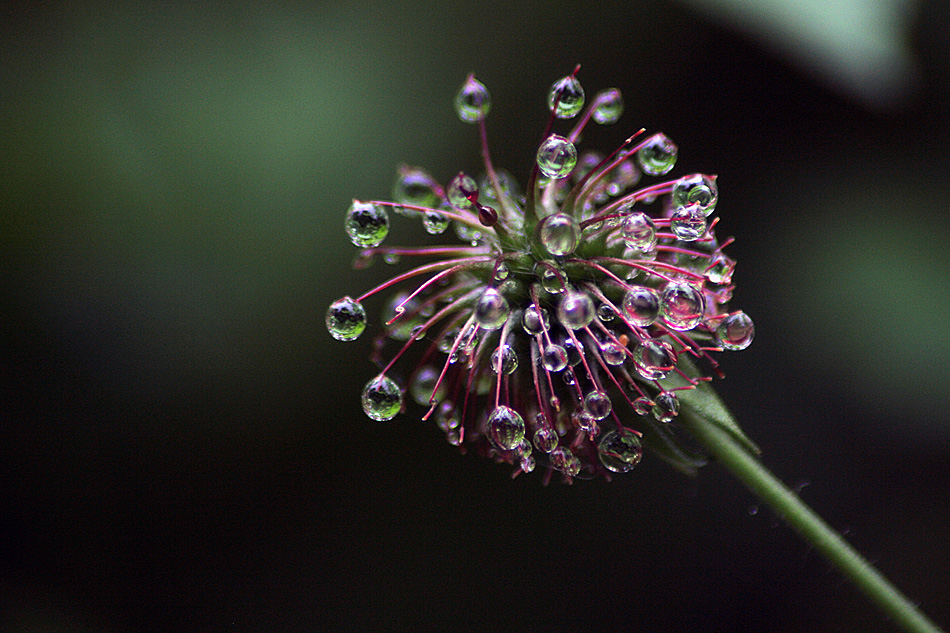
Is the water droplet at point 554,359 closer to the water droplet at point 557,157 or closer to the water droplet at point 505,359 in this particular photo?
the water droplet at point 505,359

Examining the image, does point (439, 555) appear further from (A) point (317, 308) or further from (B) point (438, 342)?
(B) point (438, 342)

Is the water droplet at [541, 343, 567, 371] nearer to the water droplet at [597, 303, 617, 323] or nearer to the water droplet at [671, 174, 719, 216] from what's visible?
the water droplet at [597, 303, 617, 323]

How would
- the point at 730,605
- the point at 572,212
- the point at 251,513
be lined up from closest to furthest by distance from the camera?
the point at 572,212 < the point at 730,605 < the point at 251,513

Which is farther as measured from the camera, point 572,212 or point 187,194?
point 187,194

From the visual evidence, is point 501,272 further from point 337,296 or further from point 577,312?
point 337,296

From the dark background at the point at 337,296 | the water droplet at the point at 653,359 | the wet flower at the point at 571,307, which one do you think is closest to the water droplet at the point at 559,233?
the wet flower at the point at 571,307

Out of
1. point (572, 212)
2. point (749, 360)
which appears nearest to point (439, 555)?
point (749, 360)

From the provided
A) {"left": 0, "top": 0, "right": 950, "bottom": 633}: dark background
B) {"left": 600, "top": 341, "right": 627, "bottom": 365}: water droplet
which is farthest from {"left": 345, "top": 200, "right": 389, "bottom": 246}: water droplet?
{"left": 0, "top": 0, "right": 950, "bottom": 633}: dark background

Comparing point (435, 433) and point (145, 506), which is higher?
point (145, 506)

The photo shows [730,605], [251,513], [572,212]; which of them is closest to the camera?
[572,212]
